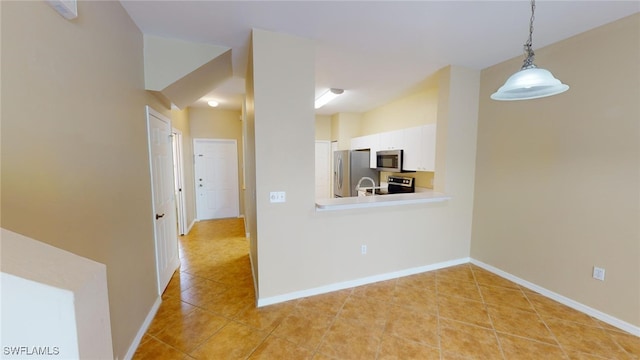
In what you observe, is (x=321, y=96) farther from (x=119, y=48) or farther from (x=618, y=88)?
(x=618, y=88)

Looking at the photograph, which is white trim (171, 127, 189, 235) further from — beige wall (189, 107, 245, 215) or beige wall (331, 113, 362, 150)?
beige wall (331, 113, 362, 150)

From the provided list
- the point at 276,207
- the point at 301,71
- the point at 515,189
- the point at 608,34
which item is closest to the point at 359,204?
the point at 276,207

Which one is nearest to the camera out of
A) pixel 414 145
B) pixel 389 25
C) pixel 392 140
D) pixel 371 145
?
pixel 389 25

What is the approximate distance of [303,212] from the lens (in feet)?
8.27

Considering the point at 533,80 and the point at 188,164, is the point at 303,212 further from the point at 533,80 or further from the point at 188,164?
the point at 188,164

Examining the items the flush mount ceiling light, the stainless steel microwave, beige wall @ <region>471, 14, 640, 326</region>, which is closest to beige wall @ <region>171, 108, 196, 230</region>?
the flush mount ceiling light

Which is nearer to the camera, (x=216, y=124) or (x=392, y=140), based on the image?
(x=392, y=140)

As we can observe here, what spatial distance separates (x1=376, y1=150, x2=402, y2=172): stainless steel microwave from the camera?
4121 millimetres

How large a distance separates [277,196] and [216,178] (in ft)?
13.2

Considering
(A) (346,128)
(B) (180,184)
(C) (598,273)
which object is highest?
(A) (346,128)

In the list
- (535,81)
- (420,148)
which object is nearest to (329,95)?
(420,148)

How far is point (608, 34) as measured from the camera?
2119 millimetres

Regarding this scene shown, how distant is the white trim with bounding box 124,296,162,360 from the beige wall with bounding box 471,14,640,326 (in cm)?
393

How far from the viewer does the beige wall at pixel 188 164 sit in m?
4.91
